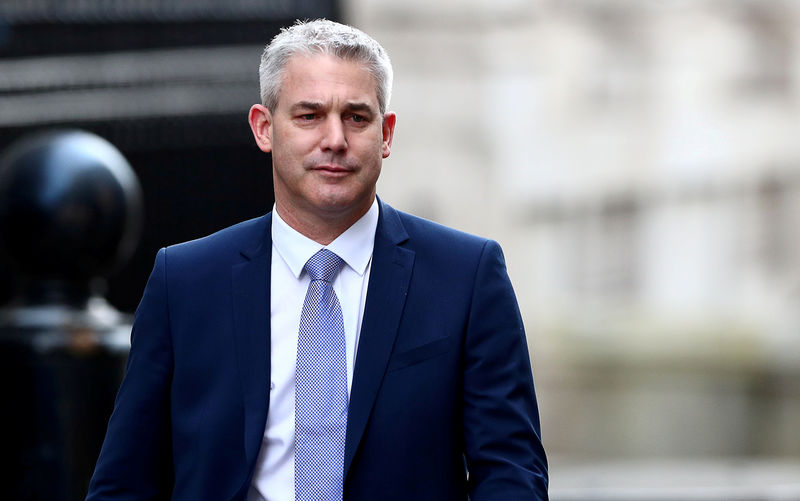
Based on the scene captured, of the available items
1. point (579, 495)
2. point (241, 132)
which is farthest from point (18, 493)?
point (579, 495)

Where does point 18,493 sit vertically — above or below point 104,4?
below

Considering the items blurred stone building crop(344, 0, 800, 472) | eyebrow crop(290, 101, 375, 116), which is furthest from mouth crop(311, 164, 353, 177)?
blurred stone building crop(344, 0, 800, 472)

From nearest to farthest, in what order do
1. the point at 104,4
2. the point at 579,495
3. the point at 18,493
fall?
the point at 18,493, the point at 104,4, the point at 579,495

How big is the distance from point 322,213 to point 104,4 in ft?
19.4

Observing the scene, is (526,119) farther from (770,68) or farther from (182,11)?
(182,11)

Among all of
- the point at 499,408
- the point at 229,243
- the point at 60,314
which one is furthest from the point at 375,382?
the point at 60,314

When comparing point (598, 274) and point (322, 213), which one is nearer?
point (322, 213)

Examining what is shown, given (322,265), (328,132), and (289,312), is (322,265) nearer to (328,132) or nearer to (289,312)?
(289,312)

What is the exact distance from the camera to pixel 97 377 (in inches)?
203

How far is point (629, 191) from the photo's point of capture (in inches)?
925

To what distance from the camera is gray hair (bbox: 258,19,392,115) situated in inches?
112

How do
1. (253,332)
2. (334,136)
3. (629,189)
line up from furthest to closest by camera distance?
(629,189) < (253,332) < (334,136)

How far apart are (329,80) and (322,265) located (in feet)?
1.15

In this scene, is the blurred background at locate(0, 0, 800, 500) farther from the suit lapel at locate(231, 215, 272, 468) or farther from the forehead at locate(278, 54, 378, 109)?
the forehead at locate(278, 54, 378, 109)
